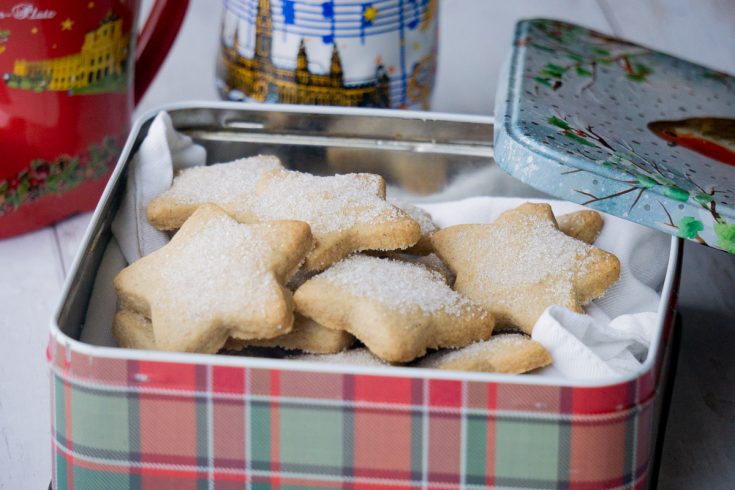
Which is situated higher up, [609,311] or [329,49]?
[329,49]

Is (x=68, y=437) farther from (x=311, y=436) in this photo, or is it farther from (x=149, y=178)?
(x=149, y=178)

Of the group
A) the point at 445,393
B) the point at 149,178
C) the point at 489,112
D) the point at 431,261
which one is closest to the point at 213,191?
the point at 149,178

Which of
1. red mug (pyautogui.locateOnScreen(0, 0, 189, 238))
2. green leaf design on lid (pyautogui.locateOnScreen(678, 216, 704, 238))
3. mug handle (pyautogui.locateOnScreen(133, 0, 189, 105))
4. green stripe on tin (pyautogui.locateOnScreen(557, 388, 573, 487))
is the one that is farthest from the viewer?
mug handle (pyautogui.locateOnScreen(133, 0, 189, 105))

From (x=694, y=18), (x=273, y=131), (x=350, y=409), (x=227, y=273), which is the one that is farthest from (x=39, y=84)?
(x=694, y=18)

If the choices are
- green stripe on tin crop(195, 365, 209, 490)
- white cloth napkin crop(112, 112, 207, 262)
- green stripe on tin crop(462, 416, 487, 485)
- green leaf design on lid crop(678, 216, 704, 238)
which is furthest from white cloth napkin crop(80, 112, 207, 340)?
green leaf design on lid crop(678, 216, 704, 238)

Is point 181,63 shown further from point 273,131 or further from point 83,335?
point 83,335

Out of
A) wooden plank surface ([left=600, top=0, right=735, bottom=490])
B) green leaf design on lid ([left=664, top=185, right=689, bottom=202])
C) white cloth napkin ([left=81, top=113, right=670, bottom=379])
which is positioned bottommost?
wooden plank surface ([left=600, top=0, right=735, bottom=490])

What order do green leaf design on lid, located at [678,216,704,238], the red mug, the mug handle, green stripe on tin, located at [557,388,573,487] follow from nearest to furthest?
green stripe on tin, located at [557,388,573,487]
green leaf design on lid, located at [678,216,704,238]
the red mug
the mug handle

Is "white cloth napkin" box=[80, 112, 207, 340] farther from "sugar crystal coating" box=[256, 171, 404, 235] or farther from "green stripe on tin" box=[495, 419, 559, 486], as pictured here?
"green stripe on tin" box=[495, 419, 559, 486]
